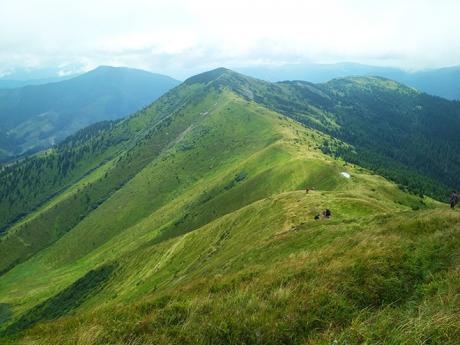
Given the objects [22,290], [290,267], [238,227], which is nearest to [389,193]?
[238,227]

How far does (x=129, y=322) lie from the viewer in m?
13.9

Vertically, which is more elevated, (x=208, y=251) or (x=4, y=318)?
(x=208, y=251)

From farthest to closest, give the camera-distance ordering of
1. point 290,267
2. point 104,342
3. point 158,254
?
point 158,254 < point 290,267 < point 104,342

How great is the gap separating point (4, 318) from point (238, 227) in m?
107

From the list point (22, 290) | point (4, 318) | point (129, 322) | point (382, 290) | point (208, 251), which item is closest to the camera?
point (129, 322)

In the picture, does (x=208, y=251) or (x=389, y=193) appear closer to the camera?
(x=208, y=251)

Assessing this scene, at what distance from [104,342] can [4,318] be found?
147 m

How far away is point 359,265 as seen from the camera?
16.5 meters

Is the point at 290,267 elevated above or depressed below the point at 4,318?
above

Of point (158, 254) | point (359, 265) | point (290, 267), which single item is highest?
point (359, 265)

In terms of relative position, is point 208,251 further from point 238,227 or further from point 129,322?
point 129,322

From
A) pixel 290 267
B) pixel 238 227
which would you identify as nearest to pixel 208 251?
pixel 238 227

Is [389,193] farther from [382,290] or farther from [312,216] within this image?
[382,290]

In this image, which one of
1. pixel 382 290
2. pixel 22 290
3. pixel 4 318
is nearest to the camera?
pixel 382 290
